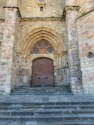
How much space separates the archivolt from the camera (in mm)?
8633

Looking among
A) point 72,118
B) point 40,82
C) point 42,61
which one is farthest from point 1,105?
point 42,61

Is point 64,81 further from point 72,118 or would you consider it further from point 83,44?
→ point 72,118

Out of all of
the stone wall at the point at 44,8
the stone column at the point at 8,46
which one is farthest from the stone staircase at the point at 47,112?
the stone wall at the point at 44,8

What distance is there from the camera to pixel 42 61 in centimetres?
884

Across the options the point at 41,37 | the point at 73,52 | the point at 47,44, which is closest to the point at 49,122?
the point at 73,52

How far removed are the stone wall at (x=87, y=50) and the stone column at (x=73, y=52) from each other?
0.98ft

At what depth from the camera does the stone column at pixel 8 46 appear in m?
6.73

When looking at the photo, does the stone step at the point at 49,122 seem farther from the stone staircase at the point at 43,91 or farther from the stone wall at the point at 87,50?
the stone staircase at the point at 43,91

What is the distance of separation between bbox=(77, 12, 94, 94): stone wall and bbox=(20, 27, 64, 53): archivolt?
1.83 metres

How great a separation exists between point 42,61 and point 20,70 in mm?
1450

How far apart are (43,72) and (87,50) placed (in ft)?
10.0

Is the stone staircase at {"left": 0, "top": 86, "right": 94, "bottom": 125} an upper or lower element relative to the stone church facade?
lower

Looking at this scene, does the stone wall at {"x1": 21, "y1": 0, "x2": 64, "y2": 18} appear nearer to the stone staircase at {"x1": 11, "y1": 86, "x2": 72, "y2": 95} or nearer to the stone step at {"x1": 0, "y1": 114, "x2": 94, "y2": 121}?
the stone staircase at {"x1": 11, "y1": 86, "x2": 72, "y2": 95}

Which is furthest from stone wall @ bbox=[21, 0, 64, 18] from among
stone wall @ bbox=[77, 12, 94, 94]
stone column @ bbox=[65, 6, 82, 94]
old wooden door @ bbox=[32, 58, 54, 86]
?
old wooden door @ bbox=[32, 58, 54, 86]
